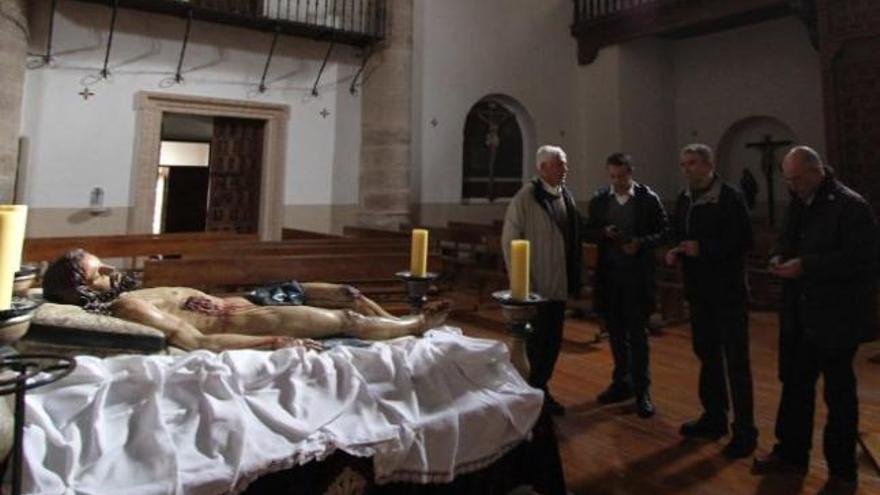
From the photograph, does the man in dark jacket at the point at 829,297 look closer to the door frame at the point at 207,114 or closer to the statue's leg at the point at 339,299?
the statue's leg at the point at 339,299

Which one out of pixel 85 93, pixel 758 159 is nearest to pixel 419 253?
pixel 85 93

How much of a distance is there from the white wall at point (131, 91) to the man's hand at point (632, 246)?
6.23 metres

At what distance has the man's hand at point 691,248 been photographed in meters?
2.93

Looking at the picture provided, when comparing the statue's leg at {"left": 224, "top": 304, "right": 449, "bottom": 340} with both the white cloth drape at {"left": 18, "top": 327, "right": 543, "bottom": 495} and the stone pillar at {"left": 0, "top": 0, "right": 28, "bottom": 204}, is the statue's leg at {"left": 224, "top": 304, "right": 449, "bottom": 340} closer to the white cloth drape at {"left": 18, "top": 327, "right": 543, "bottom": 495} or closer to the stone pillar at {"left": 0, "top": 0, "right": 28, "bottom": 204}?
the white cloth drape at {"left": 18, "top": 327, "right": 543, "bottom": 495}

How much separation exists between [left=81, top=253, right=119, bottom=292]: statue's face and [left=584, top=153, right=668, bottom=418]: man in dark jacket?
2636 millimetres

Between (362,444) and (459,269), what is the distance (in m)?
6.52

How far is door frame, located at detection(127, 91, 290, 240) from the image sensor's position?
7.35 metres

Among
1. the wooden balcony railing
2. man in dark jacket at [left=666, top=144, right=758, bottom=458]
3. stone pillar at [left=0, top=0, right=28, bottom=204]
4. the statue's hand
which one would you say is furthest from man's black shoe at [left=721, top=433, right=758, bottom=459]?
the wooden balcony railing

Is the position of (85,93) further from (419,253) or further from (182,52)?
(419,253)

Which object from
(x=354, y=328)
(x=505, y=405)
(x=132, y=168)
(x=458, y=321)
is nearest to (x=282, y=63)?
(x=132, y=168)

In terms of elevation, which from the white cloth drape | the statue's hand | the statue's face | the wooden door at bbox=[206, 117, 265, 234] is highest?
the wooden door at bbox=[206, 117, 265, 234]

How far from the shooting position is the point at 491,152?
1066 centimetres

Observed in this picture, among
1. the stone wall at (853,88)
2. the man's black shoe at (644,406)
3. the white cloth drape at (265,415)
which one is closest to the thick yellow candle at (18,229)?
the white cloth drape at (265,415)

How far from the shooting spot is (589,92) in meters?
11.1
